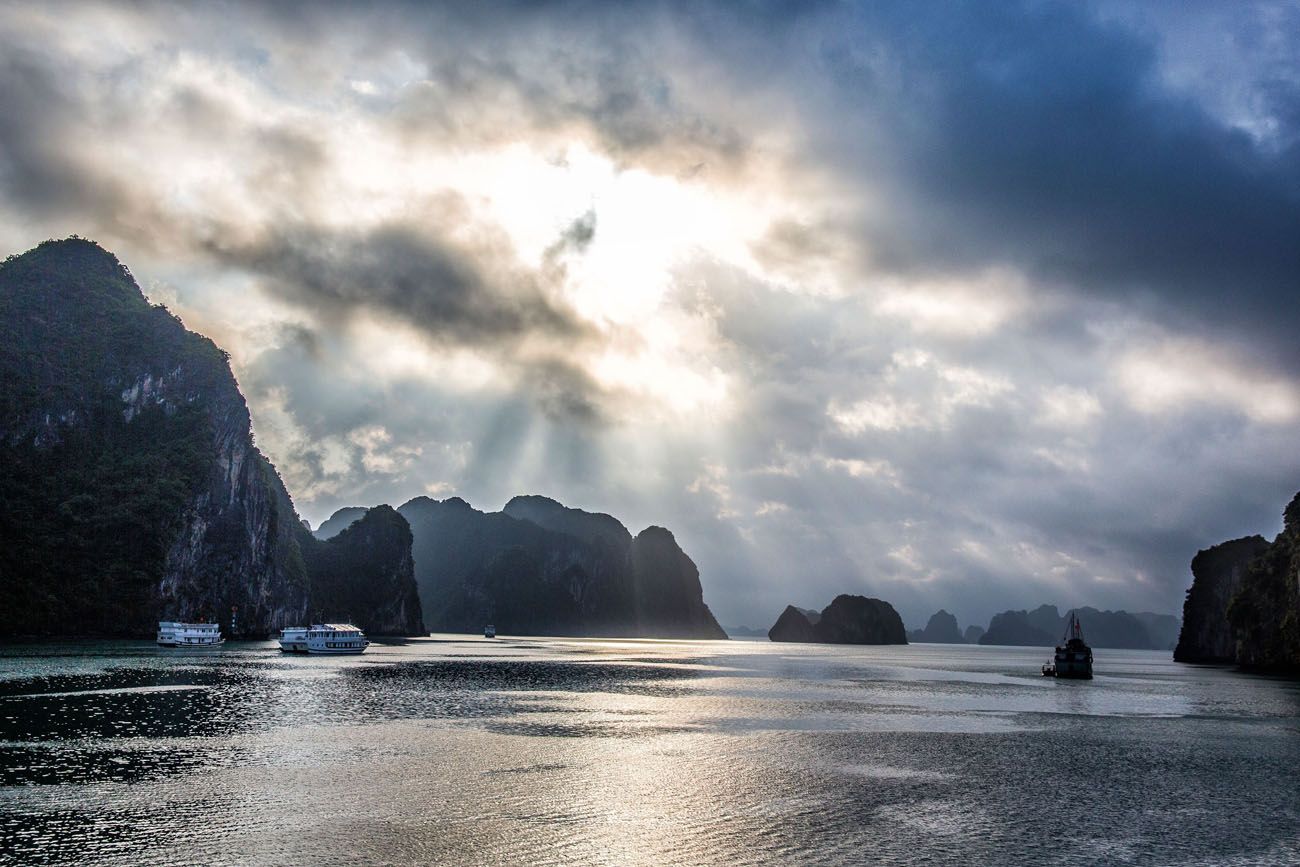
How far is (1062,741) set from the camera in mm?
56500

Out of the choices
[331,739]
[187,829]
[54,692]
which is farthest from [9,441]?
[187,829]

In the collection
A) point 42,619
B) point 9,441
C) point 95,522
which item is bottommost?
point 42,619

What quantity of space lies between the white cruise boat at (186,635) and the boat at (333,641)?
1006 inches

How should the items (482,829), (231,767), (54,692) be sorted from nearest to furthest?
(482,829) < (231,767) < (54,692)

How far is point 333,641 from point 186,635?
101 ft

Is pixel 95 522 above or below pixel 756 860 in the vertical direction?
above

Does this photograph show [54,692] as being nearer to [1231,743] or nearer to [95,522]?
[1231,743]

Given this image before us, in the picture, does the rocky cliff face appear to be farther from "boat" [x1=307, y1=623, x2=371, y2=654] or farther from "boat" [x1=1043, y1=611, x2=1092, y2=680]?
"boat" [x1=307, y1=623, x2=371, y2=654]

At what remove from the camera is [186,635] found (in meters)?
163

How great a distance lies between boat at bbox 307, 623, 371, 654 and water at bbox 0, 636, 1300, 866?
265 feet

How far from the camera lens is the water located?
1052 inches

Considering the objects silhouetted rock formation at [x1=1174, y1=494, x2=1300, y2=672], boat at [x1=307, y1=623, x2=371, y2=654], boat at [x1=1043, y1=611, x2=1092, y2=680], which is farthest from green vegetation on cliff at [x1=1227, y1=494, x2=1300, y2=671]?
boat at [x1=307, y1=623, x2=371, y2=654]

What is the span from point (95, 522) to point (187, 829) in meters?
196

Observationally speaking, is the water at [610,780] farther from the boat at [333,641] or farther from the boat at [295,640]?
the boat at [295,640]
